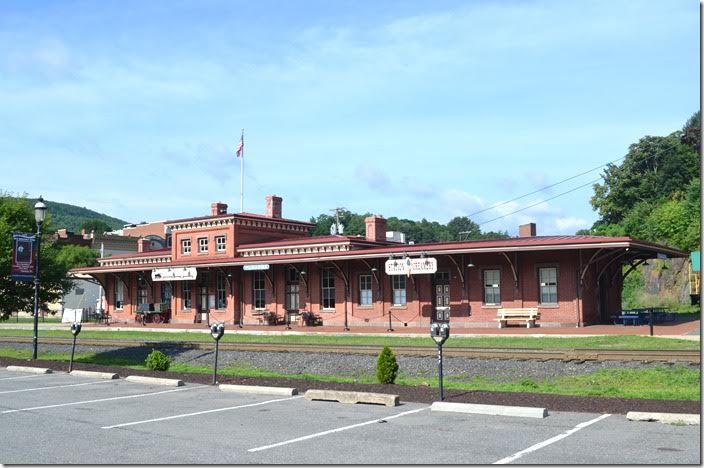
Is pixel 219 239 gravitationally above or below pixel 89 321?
above

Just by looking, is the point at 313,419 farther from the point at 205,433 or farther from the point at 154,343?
the point at 154,343

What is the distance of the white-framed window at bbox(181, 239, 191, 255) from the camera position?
44125mm

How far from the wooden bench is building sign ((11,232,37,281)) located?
17660 millimetres

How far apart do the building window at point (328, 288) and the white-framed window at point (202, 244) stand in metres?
10.3

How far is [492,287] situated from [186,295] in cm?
2002

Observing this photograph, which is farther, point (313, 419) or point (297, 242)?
point (297, 242)

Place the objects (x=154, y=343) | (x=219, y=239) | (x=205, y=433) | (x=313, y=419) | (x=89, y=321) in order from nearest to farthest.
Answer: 1. (x=205, y=433)
2. (x=313, y=419)
3. (x=154, y=343)
4. (x=219, y=239)
5. (x=89, y=321)

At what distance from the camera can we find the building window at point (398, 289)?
3284cm

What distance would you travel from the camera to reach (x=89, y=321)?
51.0m

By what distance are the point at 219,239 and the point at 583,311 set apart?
22.2 metres

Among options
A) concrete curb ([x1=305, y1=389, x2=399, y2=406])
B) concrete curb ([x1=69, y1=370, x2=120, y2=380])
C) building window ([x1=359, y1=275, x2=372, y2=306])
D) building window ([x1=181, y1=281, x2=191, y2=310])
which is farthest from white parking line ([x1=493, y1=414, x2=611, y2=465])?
building window ([x1=181, y1=281, x2=191, y2=310])

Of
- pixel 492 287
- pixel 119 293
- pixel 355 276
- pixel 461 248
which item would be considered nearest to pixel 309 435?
pixel 461 248

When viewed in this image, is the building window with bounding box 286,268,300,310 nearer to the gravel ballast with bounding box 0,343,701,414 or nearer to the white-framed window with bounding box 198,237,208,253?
the white-framed window with bounding box 198,237,208,253

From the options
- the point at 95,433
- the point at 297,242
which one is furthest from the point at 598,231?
the point at 95,433
